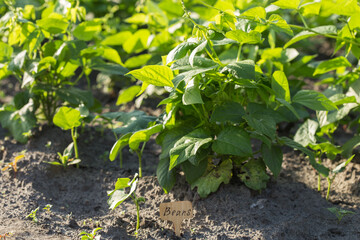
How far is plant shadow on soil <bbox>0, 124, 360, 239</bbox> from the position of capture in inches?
67.9

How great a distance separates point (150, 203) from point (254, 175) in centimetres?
46

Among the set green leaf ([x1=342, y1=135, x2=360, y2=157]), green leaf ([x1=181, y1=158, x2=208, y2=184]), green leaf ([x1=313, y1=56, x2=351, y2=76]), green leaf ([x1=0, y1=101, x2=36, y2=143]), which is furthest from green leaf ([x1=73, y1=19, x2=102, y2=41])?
green leaf ([x1=342, y1=135, x2=360, y2=157])

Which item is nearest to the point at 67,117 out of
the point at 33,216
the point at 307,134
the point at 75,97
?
the point at 75,97

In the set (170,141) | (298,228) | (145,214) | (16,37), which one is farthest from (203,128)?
(16,37)

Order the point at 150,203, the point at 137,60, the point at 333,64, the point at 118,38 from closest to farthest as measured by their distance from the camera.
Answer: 1. the point at 150,203
2. the point at 333,64
3. the point at 137,60
4. the point at 118,38

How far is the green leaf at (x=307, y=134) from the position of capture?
2070mm

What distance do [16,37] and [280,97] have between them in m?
1.32

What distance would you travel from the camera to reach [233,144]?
5.66 ft

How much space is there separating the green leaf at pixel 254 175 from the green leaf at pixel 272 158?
0.24 feet

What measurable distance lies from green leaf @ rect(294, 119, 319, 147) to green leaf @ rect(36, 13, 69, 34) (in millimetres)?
1218

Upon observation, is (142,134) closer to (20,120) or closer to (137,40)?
(20,120)

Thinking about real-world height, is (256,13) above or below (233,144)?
above

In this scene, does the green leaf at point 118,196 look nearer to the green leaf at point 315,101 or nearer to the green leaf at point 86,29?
the green leaf at point 315,101

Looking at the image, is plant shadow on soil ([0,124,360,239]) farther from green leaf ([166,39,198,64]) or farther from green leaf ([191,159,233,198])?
green leaf ([166,39,198,64])
